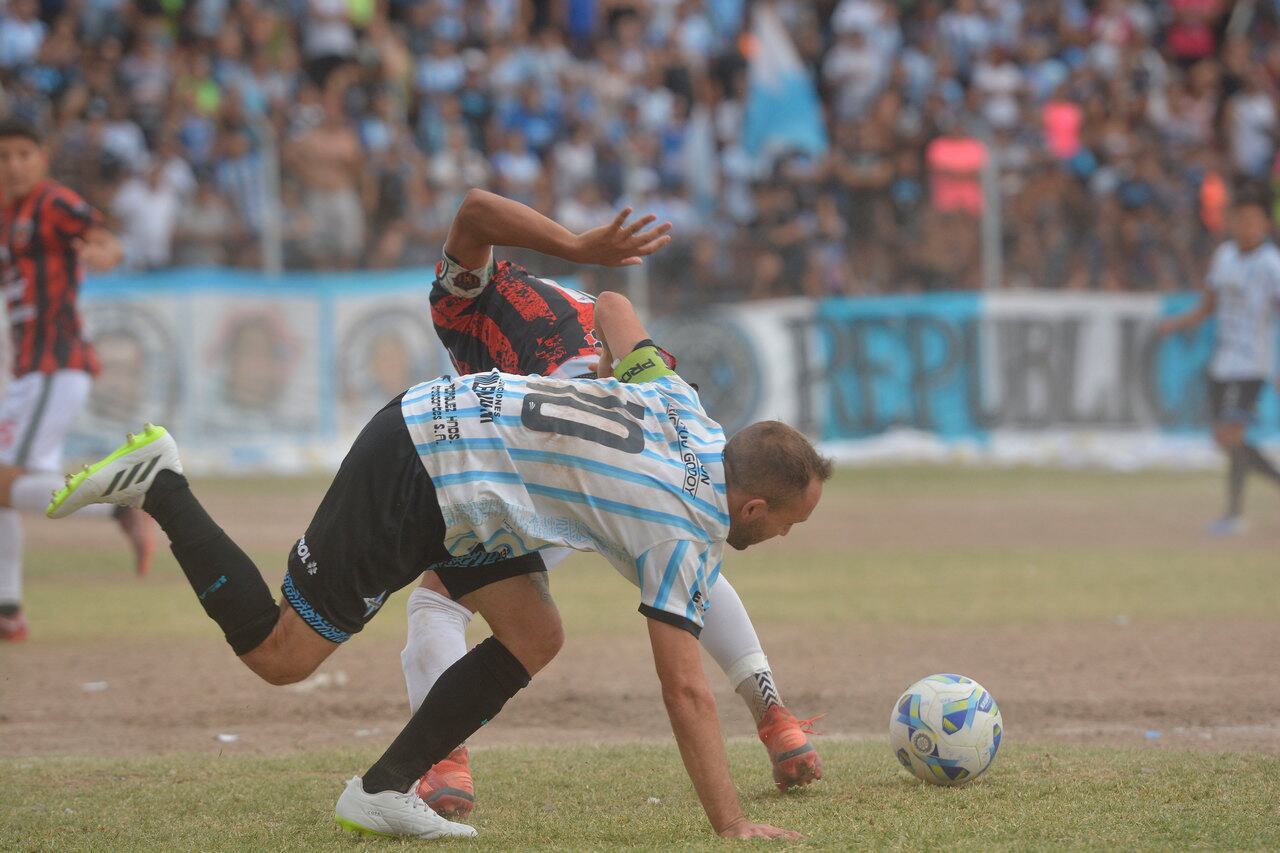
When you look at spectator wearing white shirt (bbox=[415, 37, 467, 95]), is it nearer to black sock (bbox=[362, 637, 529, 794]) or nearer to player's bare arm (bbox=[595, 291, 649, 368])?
player's bare arm (bbox=[595, 291, 649, 368])

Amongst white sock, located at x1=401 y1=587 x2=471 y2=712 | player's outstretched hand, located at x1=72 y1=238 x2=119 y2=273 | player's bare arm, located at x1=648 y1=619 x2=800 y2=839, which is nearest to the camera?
player's bare arm, located at x1=648 y1=619 x2=800 y2=839

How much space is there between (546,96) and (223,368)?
5.44 m

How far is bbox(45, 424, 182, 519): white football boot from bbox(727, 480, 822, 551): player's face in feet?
5.50

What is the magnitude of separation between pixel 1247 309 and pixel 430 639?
32.4ft

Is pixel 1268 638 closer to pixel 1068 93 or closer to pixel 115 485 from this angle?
pixel 115 485

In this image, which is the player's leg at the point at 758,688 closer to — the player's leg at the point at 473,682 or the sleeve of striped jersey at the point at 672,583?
the player's leg at the point at 473,682

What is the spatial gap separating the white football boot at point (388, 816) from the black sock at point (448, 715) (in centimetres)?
3

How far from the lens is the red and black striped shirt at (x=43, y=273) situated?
860cm

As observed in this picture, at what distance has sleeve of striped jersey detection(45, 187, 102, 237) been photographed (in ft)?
28.1

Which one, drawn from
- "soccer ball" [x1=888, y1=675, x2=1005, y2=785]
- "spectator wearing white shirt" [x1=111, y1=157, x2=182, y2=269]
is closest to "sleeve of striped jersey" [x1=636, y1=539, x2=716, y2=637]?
"soccer ball" [x1=888, y1=675, x2=1005, y2=785]

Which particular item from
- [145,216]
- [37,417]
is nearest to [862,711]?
[37,417]

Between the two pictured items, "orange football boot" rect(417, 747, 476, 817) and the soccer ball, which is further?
the soccer ball

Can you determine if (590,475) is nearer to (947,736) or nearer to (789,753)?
(789,753)

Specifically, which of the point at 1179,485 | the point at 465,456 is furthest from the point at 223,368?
the point at 465,456
